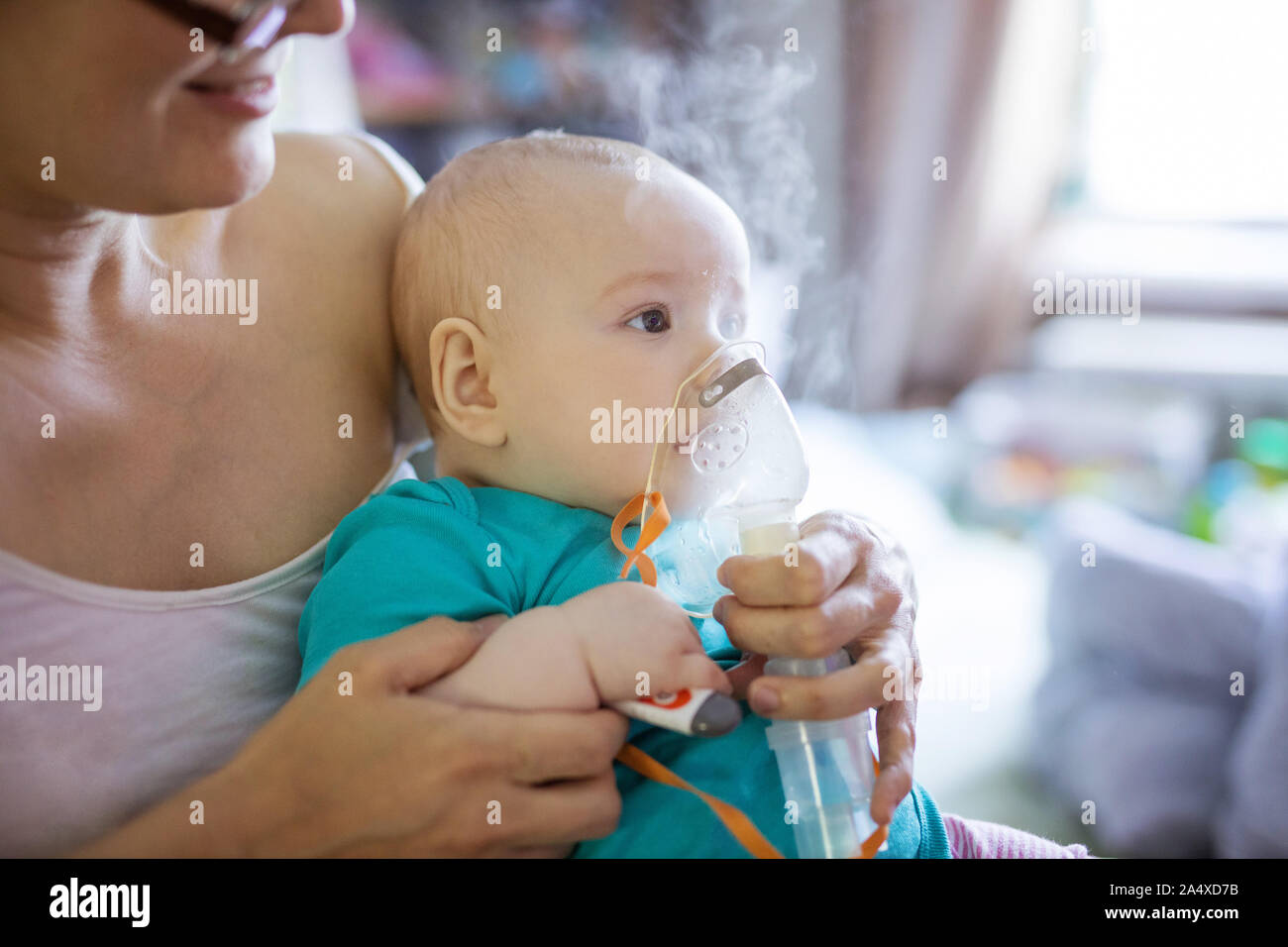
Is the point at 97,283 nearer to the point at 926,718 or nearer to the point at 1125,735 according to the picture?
the point at 926,718

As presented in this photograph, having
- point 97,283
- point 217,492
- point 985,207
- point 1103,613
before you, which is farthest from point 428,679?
point 985,207

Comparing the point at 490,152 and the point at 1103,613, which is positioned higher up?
the point at 490,152

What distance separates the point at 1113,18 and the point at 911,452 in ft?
4.23

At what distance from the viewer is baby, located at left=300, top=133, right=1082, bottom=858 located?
0.84m

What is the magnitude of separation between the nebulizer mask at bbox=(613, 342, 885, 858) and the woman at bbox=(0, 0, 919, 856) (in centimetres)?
4

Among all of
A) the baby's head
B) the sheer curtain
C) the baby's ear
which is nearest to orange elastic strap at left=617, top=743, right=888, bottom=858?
the baby's head

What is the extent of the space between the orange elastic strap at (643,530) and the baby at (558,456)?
0.09ft

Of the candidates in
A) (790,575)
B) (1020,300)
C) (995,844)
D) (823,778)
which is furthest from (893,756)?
(1020,300)

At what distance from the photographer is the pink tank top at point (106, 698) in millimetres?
851

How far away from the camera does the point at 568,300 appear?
1.00 meters

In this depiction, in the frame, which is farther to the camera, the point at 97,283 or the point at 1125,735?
the point at 1125,735

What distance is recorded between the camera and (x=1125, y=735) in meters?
1.91

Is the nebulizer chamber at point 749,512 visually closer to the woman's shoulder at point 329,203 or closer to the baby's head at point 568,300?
the baby's head at point 568,300

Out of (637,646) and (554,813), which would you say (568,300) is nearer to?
(637,646)
